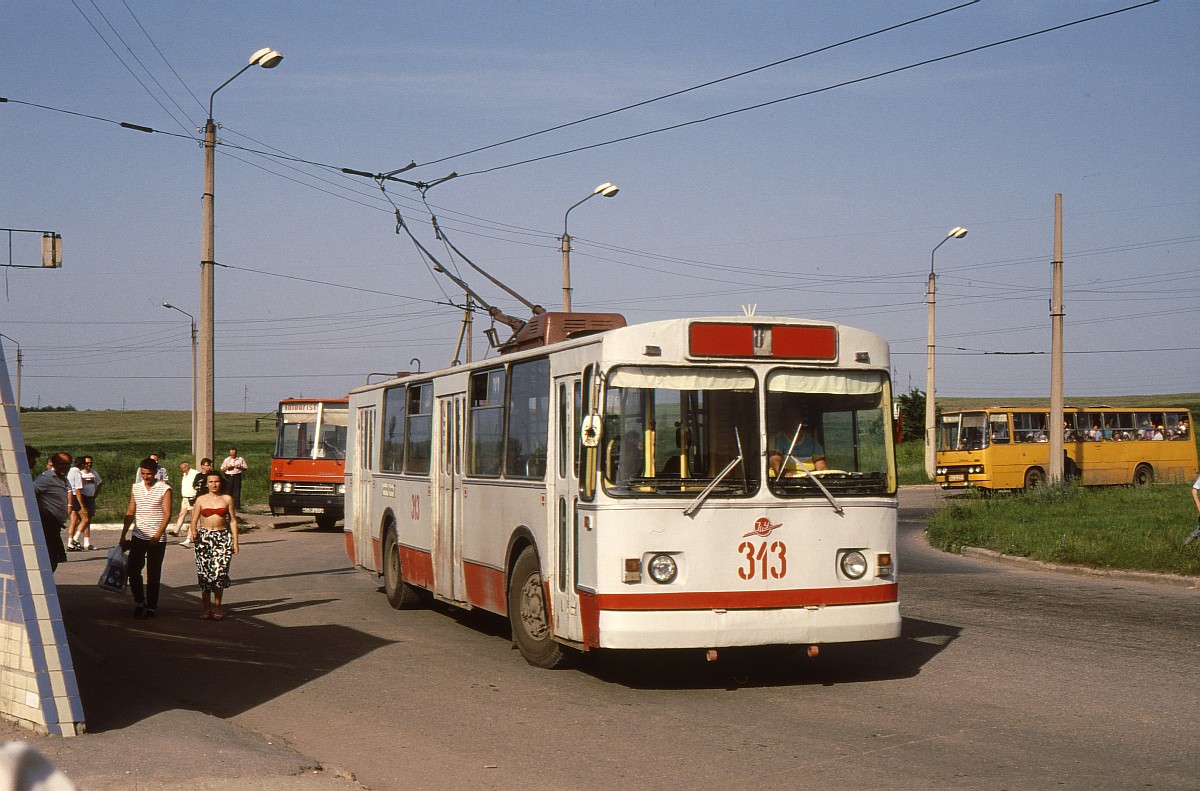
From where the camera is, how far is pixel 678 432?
9.98 metres

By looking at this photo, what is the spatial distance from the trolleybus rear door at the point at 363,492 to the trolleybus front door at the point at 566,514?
22.3 feet

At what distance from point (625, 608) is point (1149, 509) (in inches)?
771

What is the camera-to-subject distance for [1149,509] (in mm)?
26234

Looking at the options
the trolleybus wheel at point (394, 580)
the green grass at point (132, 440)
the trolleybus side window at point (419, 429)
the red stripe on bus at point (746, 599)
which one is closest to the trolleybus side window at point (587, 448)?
the red stripe on bus at point (746, 599)

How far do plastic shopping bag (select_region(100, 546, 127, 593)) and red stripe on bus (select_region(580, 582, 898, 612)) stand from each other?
8034 millimetres

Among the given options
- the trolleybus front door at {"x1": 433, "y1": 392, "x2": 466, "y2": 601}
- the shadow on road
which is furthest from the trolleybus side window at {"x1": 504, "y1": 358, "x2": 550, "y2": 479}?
the shadow on road

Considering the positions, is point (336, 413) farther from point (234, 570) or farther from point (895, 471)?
point (895, 471)

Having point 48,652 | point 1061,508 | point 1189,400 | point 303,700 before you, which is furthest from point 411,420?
point 1189,400

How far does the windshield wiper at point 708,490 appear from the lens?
9.83 metres

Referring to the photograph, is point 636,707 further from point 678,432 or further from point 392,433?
point 392,433

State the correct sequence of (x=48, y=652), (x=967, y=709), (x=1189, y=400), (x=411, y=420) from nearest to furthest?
(x=48, y=652) → (x=967, y=709) → (x=411, y=420) → (x=1189, y=400)

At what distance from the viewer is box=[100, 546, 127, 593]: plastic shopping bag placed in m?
16.0

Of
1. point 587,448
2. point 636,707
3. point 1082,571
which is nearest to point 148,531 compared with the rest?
point 587,448

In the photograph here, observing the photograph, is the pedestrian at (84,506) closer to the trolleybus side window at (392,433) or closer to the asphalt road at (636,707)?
the trolleybus side window at (392,433)
